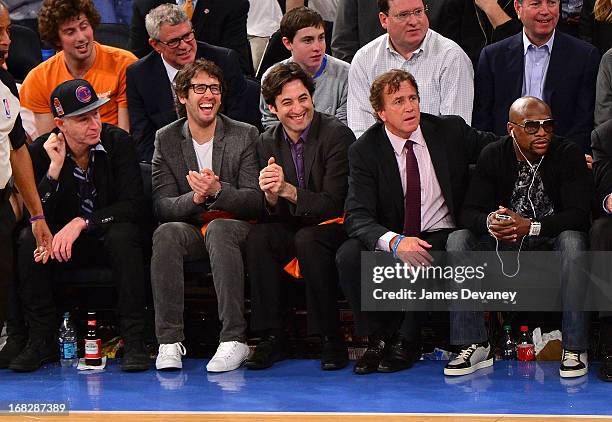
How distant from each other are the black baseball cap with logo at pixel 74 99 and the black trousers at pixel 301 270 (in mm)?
1142

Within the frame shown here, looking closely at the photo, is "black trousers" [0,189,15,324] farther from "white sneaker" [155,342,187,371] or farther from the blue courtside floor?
"white sneaker" [155,342,187,371]

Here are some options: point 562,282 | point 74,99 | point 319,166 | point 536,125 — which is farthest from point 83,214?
point 562,282

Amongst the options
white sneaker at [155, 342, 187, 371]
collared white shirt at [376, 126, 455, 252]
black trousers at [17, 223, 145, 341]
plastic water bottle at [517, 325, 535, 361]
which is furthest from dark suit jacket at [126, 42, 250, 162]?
plastic water bottle at [517, 325, 535, 361]

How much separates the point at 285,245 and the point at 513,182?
123 centimetres

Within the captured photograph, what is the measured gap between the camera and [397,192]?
609 centimetres

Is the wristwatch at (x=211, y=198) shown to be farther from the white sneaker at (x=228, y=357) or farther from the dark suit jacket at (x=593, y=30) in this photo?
the dark suit jacket at (x=593, y=30)

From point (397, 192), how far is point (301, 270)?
2.11 ft

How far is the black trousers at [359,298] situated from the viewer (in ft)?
19.5

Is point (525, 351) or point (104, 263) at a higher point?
point (104, 263)

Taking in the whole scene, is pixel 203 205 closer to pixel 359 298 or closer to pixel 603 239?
pixel 359 298

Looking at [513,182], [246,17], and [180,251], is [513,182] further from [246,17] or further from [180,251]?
[246,17]

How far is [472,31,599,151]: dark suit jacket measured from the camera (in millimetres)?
6543

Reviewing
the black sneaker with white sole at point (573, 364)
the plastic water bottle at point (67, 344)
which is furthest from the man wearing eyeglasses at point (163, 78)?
the black sneaker with white sole at point (573, 364)

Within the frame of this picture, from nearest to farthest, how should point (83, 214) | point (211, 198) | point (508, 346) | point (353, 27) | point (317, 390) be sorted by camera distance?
point (317, 390), point (508, 346), point (211, 198), point (83, 214), point (353, 27)
